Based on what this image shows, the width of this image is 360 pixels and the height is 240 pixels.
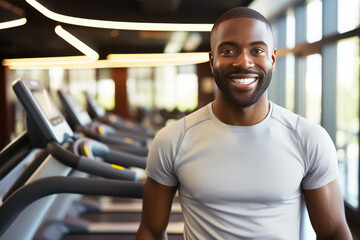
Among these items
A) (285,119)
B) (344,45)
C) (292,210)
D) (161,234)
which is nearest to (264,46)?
(285,119)

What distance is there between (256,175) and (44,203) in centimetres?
125

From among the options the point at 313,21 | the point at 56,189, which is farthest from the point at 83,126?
the point at 313,21

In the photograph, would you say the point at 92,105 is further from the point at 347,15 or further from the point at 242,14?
the point at 242,14

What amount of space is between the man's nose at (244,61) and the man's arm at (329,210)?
382 mm

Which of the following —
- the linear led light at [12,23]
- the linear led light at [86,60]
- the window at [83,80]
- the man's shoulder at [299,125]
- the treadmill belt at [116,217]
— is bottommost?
the treadmill belt at [116,217]

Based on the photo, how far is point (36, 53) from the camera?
1324mm

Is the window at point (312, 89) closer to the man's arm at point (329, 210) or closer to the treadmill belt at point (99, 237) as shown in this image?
the treadmill belt at point (99, 237)

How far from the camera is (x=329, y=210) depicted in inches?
42.1

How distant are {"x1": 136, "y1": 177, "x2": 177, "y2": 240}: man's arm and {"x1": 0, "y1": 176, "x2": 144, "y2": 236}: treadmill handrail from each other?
0.33m

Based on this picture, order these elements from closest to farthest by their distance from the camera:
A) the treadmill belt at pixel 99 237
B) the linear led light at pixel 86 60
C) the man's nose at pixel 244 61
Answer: the man's nose at pixel 244 61 → the linear led light at pixel 86 60 → the treadmill belt at pixel 99 237

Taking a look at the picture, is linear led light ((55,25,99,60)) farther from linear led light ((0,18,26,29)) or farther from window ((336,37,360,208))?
window ((336,37,360,208))

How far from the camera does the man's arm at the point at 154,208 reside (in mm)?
1157

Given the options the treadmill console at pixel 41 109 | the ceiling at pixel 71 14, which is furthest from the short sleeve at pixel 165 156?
the treadmill console at pixel 41 109

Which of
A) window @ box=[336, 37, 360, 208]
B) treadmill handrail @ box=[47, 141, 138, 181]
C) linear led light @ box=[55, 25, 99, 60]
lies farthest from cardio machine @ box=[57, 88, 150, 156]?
window @ box=[336, 37, 360, 208]
